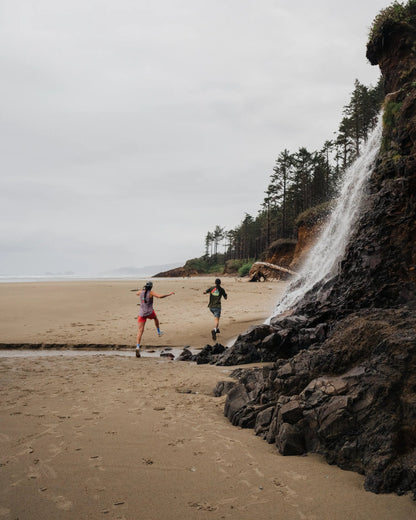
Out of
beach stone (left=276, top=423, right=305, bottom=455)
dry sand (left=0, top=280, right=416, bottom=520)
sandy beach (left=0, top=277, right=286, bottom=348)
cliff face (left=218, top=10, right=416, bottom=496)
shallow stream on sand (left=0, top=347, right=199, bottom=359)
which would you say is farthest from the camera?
sandy beach (left=0, top=277, right=286, bottom=348)

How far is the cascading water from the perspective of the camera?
11417 millimetres

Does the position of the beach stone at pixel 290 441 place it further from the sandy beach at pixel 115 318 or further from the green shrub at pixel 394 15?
the green shrub at pixel 394 15

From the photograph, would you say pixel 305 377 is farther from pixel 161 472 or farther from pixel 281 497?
pixel 161 472

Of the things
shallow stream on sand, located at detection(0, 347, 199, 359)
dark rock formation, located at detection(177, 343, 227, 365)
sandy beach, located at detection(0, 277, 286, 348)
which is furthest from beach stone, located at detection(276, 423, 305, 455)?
sandy beach, located at detection(0, 277, 286, 348)

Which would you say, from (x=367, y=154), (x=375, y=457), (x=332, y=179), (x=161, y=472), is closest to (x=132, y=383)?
(x=161, y=472)

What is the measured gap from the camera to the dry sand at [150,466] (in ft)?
8.90

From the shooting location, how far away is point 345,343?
14.6 feet

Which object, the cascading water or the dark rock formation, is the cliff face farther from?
the cascading water

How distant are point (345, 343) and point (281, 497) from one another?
2197mm

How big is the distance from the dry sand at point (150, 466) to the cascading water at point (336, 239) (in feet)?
22.6

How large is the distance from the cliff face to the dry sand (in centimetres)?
25

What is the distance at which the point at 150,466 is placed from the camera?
3.42 m

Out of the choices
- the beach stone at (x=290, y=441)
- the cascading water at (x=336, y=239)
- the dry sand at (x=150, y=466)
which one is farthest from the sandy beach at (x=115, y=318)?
the beach stone at (x=290, y=441)

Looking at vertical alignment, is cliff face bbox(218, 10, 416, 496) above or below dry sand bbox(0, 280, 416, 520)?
above
